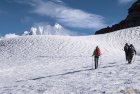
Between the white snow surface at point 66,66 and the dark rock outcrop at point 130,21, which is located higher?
the dark rock outcrop at point 130,21

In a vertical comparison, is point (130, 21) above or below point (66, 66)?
above

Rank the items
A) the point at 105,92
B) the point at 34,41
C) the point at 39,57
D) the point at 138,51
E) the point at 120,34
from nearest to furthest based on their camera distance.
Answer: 1. the point at 105,92
2. the point at 39,57
3. the point at 138,51
4. the point at 34,41
5. the point at 120,34

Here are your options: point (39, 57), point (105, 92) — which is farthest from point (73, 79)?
point (39, 57)

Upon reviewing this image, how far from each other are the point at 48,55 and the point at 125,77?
30.7 m

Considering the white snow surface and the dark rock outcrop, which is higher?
the dark rock outcrop

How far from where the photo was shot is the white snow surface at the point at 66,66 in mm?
18062

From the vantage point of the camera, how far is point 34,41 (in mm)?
60344

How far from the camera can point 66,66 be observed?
109ft

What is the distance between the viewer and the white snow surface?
59.3 feet

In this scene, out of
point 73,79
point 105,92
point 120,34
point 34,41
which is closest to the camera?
point 105,92

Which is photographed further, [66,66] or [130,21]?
[130,21]

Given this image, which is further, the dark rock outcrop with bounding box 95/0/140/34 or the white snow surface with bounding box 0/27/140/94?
the dark rock outcrop with bounding box 95/0/140/34

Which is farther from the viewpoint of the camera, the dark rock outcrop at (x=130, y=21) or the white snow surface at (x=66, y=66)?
the dark rock outcrop at (x=130, y=21)

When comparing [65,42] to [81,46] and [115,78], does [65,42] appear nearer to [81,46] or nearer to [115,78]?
[81,46]
